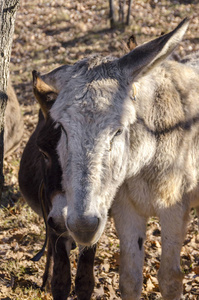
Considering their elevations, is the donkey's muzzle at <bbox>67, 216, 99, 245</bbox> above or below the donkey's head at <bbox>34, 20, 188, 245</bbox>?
below

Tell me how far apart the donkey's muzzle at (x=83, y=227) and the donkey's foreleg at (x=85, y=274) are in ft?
4.30

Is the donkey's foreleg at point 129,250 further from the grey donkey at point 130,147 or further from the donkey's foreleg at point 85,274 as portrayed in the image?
the donkey's foreleg at point 85,274

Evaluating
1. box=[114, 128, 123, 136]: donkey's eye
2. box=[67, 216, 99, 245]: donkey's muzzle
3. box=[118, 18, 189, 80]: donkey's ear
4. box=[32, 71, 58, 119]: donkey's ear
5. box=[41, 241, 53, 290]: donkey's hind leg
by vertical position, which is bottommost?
box=[41, 241, 53, 290]: donkey's hind leg

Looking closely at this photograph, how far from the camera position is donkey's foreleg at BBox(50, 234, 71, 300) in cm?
407

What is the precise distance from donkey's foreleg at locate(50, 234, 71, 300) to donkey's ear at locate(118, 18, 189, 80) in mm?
1773

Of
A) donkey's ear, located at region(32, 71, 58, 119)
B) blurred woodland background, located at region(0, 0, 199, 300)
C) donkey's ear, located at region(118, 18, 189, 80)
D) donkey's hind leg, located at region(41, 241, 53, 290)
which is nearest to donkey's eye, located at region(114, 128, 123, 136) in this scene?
donkey's ear, located at region(118, 18, 189, 80)

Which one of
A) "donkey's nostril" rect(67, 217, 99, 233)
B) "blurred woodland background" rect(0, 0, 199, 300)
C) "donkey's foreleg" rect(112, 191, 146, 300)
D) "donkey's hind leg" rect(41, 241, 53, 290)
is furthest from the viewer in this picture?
"blurred woodland background" rect(0, 0, 199, 300)

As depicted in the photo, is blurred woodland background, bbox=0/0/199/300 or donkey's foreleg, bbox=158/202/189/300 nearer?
donkey's foreleg, bbox=158/202/189/300

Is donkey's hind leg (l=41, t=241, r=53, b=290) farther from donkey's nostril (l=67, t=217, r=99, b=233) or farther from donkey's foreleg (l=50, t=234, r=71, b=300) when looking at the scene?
donkey's nostril (l=67, t=217, r=99, b=233)

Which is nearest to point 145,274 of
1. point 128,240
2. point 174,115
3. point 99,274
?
point 99,274

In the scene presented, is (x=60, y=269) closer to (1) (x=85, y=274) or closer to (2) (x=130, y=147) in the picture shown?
(1) (x=85, y=274)

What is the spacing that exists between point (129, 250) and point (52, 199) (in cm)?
115

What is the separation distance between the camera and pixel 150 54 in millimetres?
A: 3143

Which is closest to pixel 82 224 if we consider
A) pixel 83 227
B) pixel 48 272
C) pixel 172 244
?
pixel 83 227
